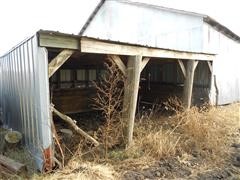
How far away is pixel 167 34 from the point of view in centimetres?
1259

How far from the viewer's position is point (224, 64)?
12.3 metres

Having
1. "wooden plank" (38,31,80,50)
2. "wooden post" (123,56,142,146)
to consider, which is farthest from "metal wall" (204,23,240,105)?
"wooden plank" (38,31,80,50)

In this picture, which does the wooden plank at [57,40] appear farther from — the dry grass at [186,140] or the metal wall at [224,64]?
the metal wall at [224,64]

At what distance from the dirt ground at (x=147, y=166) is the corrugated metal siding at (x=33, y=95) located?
1.75ft

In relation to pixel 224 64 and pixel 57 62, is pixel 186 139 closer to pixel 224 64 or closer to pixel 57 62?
pixel 57 62

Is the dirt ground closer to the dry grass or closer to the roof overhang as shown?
the dry grass

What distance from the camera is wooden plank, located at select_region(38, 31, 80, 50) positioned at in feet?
14.9

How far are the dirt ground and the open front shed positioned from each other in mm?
446

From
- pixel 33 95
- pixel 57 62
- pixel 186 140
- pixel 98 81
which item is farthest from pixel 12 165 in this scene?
pixel 98 81

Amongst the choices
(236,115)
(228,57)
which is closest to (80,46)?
(236,115)

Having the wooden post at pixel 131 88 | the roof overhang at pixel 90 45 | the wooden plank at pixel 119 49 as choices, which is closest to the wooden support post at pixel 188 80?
the wooden plank at pixel 119 49

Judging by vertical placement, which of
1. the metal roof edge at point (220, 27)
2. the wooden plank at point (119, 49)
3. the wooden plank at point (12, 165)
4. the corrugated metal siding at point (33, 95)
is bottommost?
the wooden plank at point (12, 165)

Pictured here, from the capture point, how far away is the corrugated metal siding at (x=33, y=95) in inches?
183

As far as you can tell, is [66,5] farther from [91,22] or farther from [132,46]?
[132,46]
